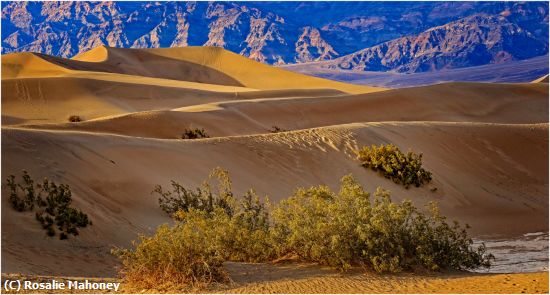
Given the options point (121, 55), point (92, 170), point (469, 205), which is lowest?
point (469, 205)

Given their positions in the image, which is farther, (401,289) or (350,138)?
(350,138)

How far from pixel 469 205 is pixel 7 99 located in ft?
118

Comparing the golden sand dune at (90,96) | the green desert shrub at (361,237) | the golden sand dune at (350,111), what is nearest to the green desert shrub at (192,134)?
the golden sand dune at (350,111)

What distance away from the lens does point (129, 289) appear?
10.1m

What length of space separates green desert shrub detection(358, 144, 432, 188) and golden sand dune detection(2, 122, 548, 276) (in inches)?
10.7

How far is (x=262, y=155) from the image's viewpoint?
879 inches

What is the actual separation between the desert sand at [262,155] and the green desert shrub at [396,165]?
0.34 m

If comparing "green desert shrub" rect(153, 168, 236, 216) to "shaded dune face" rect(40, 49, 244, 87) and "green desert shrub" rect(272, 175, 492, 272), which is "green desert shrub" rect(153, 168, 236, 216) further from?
"shaded dune face" rect(40, 49, 244, 87)

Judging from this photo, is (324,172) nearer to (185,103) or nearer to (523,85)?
(185,103)

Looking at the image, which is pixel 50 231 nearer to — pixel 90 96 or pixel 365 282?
pixel 365 282

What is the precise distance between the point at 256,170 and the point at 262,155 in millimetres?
1229

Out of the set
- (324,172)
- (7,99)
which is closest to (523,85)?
(7,99)

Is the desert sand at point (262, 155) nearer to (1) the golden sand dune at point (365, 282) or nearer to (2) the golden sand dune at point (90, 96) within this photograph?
(1) the golden sand dune at point (365, 282)

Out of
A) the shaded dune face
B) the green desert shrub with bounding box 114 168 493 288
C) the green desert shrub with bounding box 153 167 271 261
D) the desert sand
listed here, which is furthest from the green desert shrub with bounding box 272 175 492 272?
the shaded dune face
